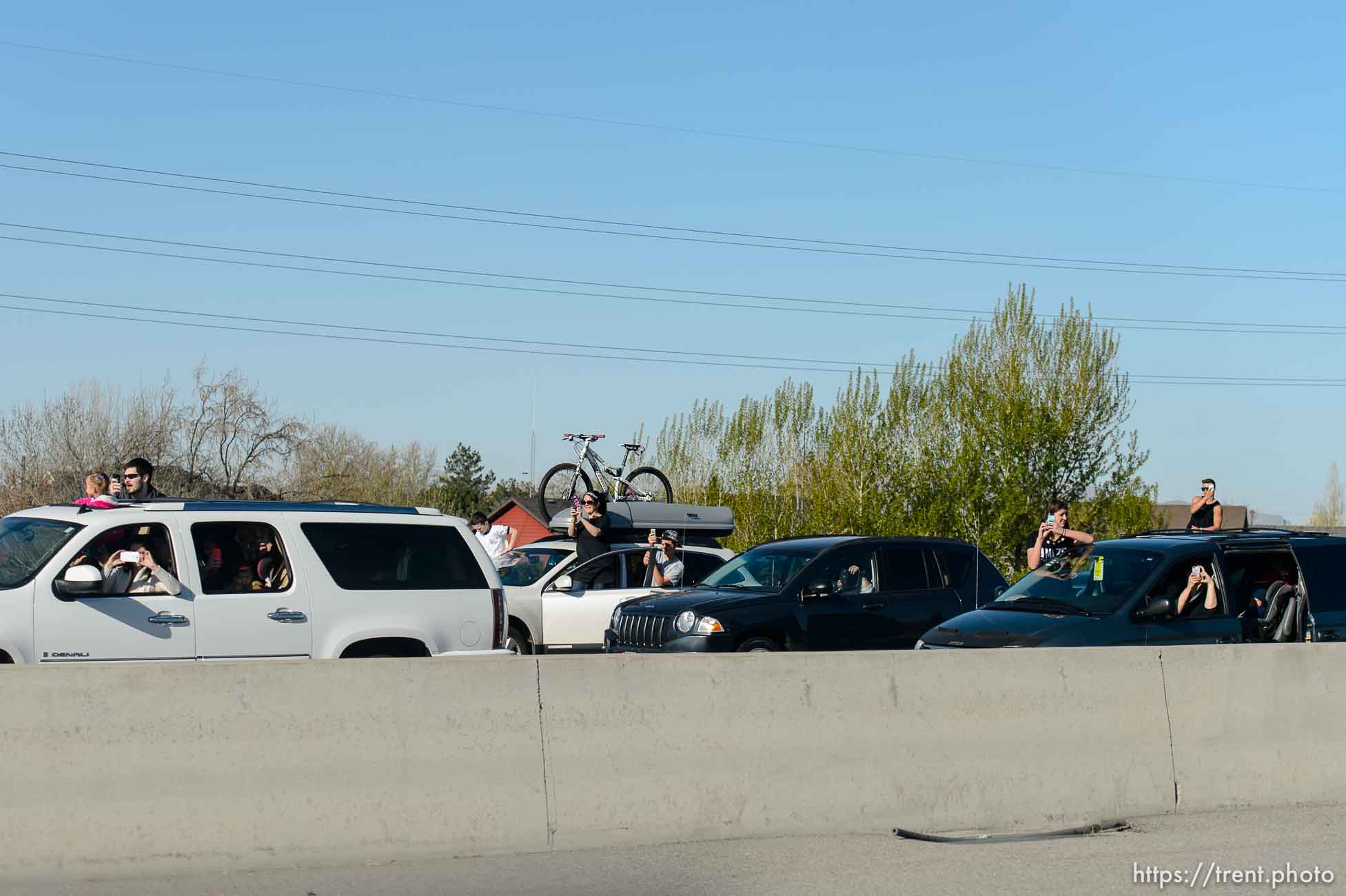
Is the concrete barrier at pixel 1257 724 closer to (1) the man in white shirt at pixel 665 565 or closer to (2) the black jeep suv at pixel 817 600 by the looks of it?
(2) the black jeep suv at pixel 817 600

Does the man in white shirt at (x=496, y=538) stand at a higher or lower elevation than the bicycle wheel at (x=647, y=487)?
lower

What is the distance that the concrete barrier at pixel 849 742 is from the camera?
24.3 ft

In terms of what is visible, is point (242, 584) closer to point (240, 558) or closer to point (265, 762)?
point (240, 558)

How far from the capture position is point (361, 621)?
980 centimetres

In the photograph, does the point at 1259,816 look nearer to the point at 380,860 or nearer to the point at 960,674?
the point at 960,674

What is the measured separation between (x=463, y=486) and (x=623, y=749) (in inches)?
3737

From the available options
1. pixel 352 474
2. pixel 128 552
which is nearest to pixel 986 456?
pixel 352 474

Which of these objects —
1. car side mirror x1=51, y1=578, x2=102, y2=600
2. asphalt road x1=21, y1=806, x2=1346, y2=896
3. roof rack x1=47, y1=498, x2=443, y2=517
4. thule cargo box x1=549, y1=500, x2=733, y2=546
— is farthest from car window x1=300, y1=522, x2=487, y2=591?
thule cargo box x1=549, y1=500, x2=733, y2=546

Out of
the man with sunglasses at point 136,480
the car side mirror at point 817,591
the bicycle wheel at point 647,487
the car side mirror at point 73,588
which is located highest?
the bicycle wheel at point 647,487

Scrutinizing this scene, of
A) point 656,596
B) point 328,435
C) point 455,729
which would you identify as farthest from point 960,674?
point 328,435

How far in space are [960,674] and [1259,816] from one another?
2106mm

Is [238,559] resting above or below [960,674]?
above

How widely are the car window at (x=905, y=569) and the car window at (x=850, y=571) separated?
15 centimetres

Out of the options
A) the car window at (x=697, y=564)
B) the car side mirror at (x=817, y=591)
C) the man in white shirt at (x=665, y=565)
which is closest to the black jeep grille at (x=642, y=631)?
the car side mirror at (x=817, y=591)
